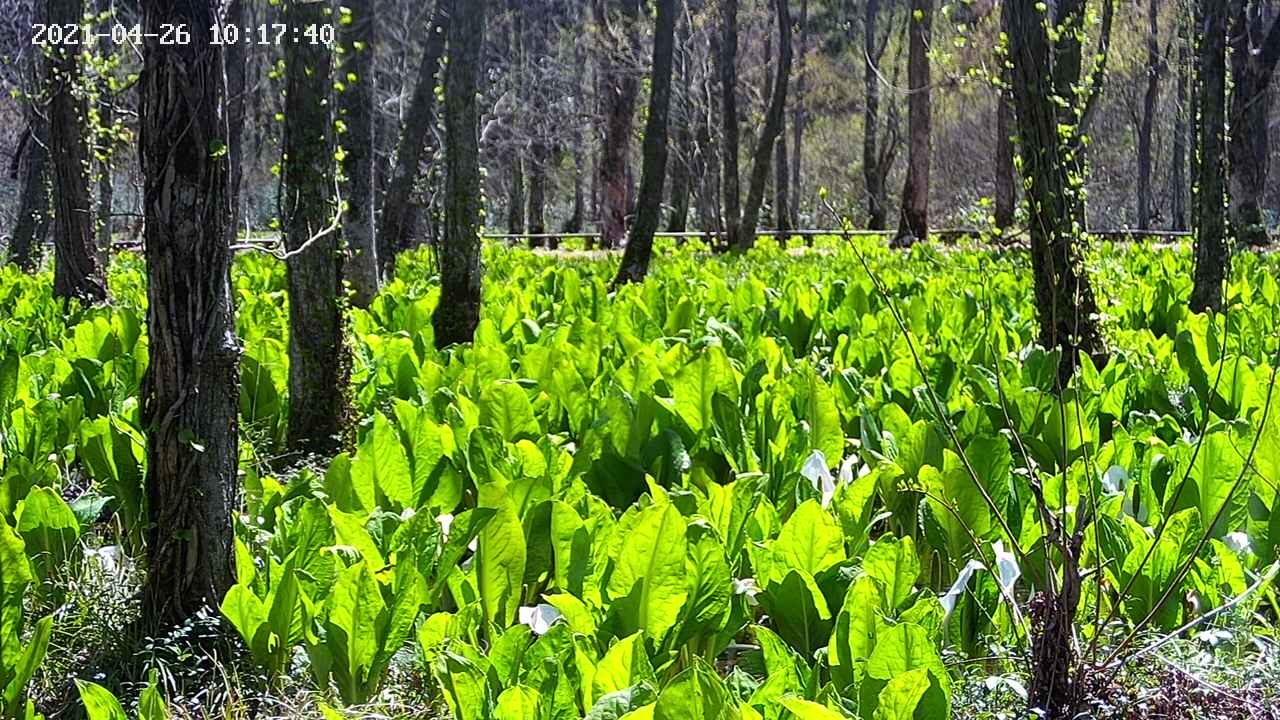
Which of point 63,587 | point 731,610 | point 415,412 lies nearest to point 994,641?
point 731,610

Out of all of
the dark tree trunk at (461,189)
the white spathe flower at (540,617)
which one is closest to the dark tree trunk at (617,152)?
the dark tree trunk at (461,189)

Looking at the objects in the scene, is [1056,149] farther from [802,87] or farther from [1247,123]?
[802,87]

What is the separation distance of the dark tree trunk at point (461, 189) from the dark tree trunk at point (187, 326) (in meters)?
4.30

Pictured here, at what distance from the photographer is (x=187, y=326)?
2736mm

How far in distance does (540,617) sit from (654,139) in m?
9.03

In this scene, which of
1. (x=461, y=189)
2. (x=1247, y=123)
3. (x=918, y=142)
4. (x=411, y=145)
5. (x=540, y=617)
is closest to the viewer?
(x=540, y=617)

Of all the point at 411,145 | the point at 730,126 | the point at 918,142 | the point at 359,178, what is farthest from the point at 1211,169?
the point at 918,142

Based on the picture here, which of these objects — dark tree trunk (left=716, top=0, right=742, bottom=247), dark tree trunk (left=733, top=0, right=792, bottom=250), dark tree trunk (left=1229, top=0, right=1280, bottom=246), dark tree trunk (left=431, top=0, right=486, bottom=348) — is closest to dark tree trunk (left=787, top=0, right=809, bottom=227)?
dark tree trunk (left=716, top=0, right=742, bottom=247)

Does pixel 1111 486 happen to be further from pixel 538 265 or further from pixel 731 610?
pixel 538 265

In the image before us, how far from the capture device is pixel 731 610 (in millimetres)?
2709

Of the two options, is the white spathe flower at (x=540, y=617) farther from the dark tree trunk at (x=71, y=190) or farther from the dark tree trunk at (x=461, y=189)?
the dark tree trunk at (x=71, y=190)

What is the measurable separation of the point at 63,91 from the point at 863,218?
33.2 meters

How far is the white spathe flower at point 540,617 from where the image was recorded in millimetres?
2645

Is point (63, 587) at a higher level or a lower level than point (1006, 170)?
lower
